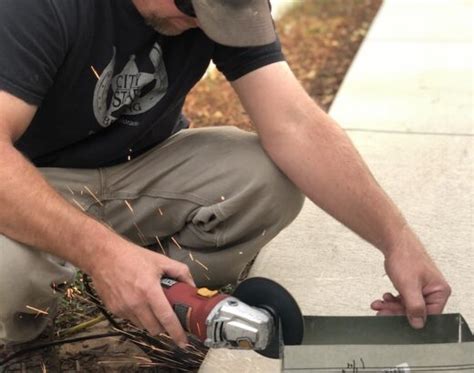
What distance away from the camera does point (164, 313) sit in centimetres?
255

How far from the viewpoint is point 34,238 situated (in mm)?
2809

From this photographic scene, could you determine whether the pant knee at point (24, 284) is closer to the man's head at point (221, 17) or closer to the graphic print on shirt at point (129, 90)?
the graphic print on shirt at point (129, 90)

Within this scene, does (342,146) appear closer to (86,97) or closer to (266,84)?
(266,84)

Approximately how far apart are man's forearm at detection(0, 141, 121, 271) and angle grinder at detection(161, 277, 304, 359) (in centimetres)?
24

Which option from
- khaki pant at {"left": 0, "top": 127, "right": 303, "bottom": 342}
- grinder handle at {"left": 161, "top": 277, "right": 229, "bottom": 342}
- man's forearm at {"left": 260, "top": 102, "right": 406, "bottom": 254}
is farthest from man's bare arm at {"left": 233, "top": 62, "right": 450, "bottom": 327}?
grinder handle at {"left": 161, "top": 277, "right": 229, "bottom": 342}

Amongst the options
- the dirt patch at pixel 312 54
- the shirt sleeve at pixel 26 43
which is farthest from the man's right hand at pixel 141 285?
the dirt patch at pixel 312 54

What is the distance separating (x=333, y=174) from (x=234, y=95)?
2946 mm

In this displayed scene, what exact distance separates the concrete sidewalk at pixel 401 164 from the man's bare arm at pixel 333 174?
1.74 feet

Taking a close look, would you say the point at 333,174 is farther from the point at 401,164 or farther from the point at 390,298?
the point at 401,164

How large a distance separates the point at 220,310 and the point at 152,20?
1024 millimetres

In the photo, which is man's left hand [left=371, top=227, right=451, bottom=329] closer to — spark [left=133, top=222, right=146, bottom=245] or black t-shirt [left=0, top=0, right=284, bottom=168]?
black t-shirt [left=0, top=0, right=284, bottom=168]

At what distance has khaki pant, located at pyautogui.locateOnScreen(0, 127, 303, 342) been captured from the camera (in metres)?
3.39

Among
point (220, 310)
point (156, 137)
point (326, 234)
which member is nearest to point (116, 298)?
point (220, 310)

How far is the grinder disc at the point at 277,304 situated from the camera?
262cm
